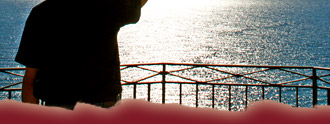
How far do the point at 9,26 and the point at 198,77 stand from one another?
3805 inches

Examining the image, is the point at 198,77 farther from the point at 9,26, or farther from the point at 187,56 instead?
the point at 9,26

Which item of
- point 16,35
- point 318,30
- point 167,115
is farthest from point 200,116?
point 318,30

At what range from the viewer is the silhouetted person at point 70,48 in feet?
4.01

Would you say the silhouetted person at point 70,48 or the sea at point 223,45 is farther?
the sea at point 223,45

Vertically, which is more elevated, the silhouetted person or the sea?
the silhouetted person

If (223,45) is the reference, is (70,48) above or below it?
above

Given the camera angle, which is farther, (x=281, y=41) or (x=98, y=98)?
(x=281, y=41)

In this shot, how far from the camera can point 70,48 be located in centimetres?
125

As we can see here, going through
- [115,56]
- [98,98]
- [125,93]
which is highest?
[115,56]

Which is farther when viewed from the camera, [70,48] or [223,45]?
[223,45]

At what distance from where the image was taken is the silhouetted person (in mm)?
1222

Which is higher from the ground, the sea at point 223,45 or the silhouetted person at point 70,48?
the silhouetted person at point 70,48

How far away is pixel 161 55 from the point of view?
3354 inches

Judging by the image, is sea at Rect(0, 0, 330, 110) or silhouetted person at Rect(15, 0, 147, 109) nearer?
silhouetted person at Rect(15, 0, 147, 109)
